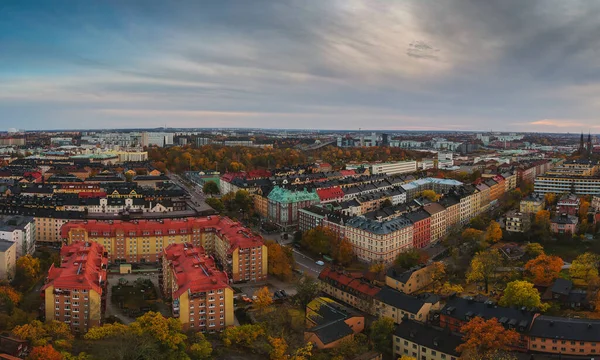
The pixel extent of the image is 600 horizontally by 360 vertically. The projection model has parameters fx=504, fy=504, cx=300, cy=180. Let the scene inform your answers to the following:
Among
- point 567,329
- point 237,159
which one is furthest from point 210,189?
point 567,329

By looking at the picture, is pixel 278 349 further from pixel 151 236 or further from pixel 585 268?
pixel 585 268

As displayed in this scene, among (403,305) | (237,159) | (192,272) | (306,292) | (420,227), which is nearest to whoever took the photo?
(403,305)

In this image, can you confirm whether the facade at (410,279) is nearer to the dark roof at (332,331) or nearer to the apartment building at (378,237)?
the apartment building at (378,237)

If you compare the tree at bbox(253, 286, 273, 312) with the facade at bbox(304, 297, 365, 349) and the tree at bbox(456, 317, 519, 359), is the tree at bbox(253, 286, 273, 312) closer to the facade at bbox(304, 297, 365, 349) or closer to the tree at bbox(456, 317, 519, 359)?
the facade at bbox(304, 297, 365, 349)

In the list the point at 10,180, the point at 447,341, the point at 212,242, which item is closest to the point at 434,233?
the point at 212,242

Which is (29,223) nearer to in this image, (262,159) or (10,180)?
(10,180)

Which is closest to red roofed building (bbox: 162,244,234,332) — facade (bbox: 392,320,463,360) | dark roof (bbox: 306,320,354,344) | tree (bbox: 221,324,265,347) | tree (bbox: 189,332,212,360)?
tree (bbox: 221,324,265,347)
